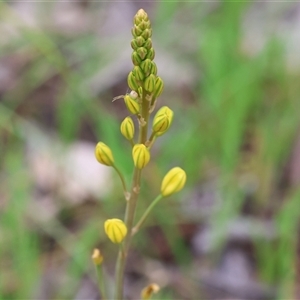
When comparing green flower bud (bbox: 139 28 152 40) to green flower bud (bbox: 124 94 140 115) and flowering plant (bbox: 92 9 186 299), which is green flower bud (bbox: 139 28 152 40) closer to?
flowering plant (bbox: 92 9 186 299)

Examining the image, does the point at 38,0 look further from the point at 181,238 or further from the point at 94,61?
the point at 181,238

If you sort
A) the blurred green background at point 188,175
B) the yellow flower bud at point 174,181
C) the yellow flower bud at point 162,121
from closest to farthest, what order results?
1. the yellow flower bud at point 162,121
2. the yellow flower bud at point 174,181
3. the blurred green background at point 188,175

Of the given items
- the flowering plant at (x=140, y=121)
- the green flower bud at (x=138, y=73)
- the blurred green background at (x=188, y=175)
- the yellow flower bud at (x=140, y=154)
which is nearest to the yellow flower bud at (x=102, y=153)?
the flowering plant at (x=140, y=121)

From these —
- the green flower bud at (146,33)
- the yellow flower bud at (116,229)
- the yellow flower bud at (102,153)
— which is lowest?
the yellow flower bud at (116,229)

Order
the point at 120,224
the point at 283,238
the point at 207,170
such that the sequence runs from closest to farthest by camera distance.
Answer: the point at 120,224 < the point at 283,238 < the point at 207,170

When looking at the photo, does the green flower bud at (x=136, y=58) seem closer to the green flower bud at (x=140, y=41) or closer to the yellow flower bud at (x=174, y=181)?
the green flower bud at (x=140, y=41)

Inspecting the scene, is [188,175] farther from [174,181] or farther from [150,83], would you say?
[150,83]

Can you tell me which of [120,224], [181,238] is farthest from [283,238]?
[120,224]

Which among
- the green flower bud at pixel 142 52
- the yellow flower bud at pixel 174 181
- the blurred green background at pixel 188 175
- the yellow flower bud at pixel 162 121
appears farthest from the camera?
the blurred green background at pixel 188 175
